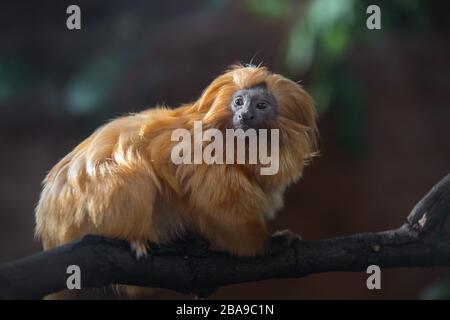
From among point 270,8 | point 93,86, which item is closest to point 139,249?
point 93,86

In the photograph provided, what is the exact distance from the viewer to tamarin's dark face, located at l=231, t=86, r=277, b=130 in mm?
2914

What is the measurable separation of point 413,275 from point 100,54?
3.09 m

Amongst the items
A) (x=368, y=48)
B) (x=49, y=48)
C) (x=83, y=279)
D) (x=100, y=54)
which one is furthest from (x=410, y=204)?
(x=83, y=279)

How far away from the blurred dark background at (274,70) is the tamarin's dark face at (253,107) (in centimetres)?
215

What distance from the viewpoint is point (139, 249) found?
8.87 feet

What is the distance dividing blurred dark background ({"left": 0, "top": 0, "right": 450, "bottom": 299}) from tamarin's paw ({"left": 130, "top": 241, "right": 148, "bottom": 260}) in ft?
8.26

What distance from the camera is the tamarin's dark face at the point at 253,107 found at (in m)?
2.91

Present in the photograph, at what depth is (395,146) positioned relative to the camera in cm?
572

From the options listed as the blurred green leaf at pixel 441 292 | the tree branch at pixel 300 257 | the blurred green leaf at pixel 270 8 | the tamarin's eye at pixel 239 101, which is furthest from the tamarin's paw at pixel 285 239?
the blurred green leaf at pixel 270 8

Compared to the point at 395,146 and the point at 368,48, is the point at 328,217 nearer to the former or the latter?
the point at 395,146

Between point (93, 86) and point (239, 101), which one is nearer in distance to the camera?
point (239, 101)

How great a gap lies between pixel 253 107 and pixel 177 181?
1.49ft

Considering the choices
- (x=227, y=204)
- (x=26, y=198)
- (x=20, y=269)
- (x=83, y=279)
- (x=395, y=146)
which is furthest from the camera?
(x=395, y=146)

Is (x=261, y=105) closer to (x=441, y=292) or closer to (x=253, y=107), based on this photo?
(x=253, y=107)
